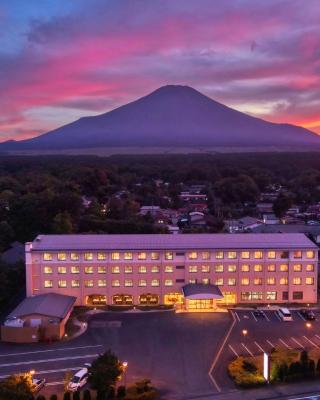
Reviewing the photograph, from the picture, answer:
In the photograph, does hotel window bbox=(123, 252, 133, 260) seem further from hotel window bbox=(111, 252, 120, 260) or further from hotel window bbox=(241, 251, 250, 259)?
hotel window bbox=(241, 251, 250, 259)

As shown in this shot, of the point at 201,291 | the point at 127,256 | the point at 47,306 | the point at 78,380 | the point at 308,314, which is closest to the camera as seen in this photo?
the point at 78,380

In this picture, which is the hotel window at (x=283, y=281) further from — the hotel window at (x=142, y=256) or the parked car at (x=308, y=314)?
the hotel window at (x=142, y=256)

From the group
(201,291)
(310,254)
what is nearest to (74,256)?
(201,291)

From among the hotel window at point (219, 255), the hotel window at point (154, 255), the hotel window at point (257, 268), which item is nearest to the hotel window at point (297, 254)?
the hotel window at point (257, 268)

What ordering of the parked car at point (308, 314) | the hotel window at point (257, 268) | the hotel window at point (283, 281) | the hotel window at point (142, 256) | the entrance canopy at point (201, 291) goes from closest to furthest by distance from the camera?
1. the parked car at point (308, 314)
2. the entrance canopy at point (201, 291)
3. the hotel window at point (142, 256)
4. the hotel window at point (257, 268)
5. the hotel window at point (283, 281)

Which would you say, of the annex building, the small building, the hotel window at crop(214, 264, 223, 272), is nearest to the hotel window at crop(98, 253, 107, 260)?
the annex building

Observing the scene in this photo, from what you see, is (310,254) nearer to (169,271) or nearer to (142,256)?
(169,271)
